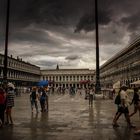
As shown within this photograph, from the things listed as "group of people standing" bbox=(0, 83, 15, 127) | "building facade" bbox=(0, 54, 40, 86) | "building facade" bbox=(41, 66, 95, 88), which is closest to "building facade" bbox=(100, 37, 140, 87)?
"building facade" bbox=(0, 54, 40, 86)

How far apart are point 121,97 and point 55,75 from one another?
16453 centimetres

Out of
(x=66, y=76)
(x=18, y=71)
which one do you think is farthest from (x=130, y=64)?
(x=66, y=76)

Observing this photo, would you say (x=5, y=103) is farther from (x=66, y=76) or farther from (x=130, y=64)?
(x=66, y=76)

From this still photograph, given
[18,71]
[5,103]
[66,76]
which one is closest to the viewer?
[5,103]

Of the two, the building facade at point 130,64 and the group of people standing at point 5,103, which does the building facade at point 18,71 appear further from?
the group of people standing at point 5,103

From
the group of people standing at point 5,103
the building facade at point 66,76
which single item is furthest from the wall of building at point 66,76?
the group of people standing at point 5,103

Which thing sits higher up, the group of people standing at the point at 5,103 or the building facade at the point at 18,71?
the building facade at the point at 18,71

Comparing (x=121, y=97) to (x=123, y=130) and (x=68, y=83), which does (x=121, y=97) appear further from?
(x=68, y=83)

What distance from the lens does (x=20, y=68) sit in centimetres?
10850

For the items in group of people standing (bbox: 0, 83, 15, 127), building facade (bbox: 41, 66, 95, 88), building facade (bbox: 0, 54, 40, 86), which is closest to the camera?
group of people standing (bbox: 0, 83, 15, 127)

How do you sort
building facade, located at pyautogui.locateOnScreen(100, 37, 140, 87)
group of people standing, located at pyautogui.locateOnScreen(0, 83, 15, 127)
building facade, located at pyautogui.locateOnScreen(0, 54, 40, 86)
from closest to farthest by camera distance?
group of people standing, located at pyautogui.locateOnScreen(0, 83, 15, 127), building facade, located at pyautogui.locateOnScreen(100, 37, 140, 87), building facade, located at pyautogui.locateOnScreen(0, 54, 40, 86)

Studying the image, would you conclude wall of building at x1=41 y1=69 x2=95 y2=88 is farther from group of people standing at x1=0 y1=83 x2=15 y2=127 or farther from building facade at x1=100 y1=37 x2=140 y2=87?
group of people standing at x1=0 y1=83 x2=15 y2=127

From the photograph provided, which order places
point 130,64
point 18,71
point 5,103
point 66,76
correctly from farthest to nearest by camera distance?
1. point 66,76
2. point 18,71
3. point 130,64
4. point 5,103

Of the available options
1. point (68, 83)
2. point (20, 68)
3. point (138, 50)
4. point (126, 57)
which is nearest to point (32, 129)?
point (138, 50)
